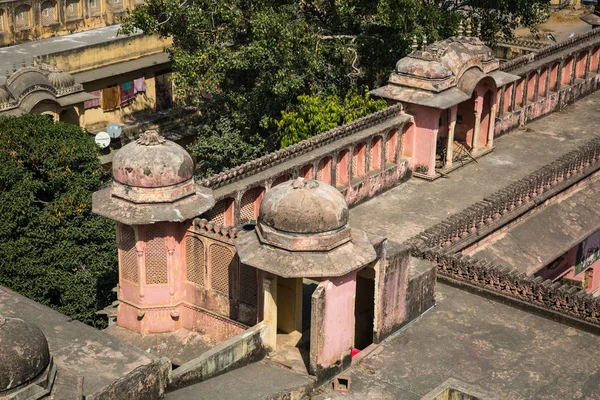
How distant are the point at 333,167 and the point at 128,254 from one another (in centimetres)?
688

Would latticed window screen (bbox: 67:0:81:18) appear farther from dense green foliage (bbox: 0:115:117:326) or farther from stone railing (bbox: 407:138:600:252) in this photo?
stone railing (bbox: 407:138:600:252)

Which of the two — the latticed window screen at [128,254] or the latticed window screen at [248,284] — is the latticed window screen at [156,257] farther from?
the latticed window screen at [248,284]

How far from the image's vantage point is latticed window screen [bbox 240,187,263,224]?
25.0 metres

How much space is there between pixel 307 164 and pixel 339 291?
7166 mm

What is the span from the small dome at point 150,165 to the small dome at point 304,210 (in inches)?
118

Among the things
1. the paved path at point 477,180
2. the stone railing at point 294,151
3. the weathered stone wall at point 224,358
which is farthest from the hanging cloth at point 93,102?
the weathered stone wall at point 224,358

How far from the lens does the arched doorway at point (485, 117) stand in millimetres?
32700

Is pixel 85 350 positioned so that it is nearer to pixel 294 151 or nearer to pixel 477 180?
pixel 294 151

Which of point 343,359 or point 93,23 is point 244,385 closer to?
point 343,359

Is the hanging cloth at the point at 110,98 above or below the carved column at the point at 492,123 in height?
below

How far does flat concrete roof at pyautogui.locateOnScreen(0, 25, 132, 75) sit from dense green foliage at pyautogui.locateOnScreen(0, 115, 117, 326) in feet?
55.7

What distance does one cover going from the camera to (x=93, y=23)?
57719 mm

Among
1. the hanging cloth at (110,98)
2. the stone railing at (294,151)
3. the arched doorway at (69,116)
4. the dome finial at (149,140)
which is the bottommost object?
the hanging cloth at (110,98)

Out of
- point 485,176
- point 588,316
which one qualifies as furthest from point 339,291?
point 485,176
